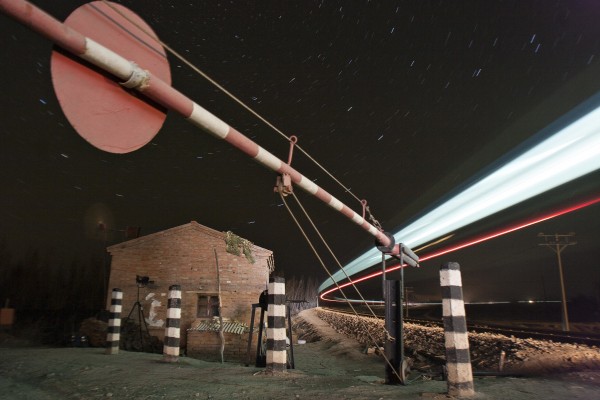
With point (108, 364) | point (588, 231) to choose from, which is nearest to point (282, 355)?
point (108, 364)

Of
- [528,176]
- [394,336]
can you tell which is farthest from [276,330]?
[528,176]

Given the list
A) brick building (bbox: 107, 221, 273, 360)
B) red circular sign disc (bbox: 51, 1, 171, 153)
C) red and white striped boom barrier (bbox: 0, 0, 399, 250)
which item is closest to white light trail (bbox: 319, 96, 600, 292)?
brick building (bbox: 107, 221, 273, 360)

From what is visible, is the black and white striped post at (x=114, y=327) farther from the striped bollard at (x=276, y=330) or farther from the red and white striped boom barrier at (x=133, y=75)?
the red and white striped boom barrier at (x=133, y=75)

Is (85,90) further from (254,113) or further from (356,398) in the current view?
(356,398)

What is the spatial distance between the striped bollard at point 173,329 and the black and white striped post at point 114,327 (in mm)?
1555

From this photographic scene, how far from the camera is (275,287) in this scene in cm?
529

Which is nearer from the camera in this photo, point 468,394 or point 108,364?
point 468,394

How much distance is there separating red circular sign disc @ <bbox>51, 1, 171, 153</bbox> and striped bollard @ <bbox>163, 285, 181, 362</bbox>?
4372 millimetres

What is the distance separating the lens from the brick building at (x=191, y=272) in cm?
1922

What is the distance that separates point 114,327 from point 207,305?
12.1 meters

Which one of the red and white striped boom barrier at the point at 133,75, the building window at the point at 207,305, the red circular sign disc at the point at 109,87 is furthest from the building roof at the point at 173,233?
the red circular sign disc at the point at 109,87

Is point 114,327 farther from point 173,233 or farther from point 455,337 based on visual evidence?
point 173,233

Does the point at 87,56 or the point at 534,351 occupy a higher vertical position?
the point at 87,56

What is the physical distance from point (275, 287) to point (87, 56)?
3593mm
